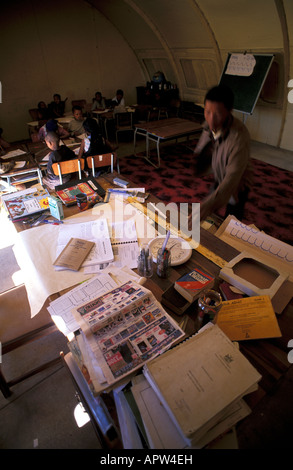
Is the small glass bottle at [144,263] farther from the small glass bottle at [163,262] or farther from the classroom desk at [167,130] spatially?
the classroom desk at [167,130]

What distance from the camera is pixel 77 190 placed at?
2.11 m

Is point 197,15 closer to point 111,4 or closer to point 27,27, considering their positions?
point 111,4

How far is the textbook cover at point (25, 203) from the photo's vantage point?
1.85m

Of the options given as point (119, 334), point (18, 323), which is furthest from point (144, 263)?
point (18, 323)

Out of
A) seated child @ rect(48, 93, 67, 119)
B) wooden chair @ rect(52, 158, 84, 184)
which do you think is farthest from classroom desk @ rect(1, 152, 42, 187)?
seated child @ rect(48, 93, 67, 119)

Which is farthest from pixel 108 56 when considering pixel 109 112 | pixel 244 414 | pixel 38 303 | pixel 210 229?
pixel 244 414

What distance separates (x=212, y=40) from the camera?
5.49m

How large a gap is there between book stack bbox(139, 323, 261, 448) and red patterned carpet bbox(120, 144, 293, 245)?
2.70 meters

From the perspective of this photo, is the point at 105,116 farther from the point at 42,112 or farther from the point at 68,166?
the point at 68,166

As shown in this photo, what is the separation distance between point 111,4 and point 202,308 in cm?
838

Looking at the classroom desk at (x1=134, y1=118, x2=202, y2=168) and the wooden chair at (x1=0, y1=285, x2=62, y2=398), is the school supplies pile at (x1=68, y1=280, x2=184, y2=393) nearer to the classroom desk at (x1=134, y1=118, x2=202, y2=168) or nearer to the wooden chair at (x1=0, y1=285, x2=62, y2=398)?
the wooden chair at (x1=0, y1=285, x2=62, y2=398)

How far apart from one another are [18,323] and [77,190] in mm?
1107

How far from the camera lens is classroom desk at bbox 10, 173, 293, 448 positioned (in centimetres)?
96

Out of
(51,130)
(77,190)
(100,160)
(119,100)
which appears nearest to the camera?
(77,190)
